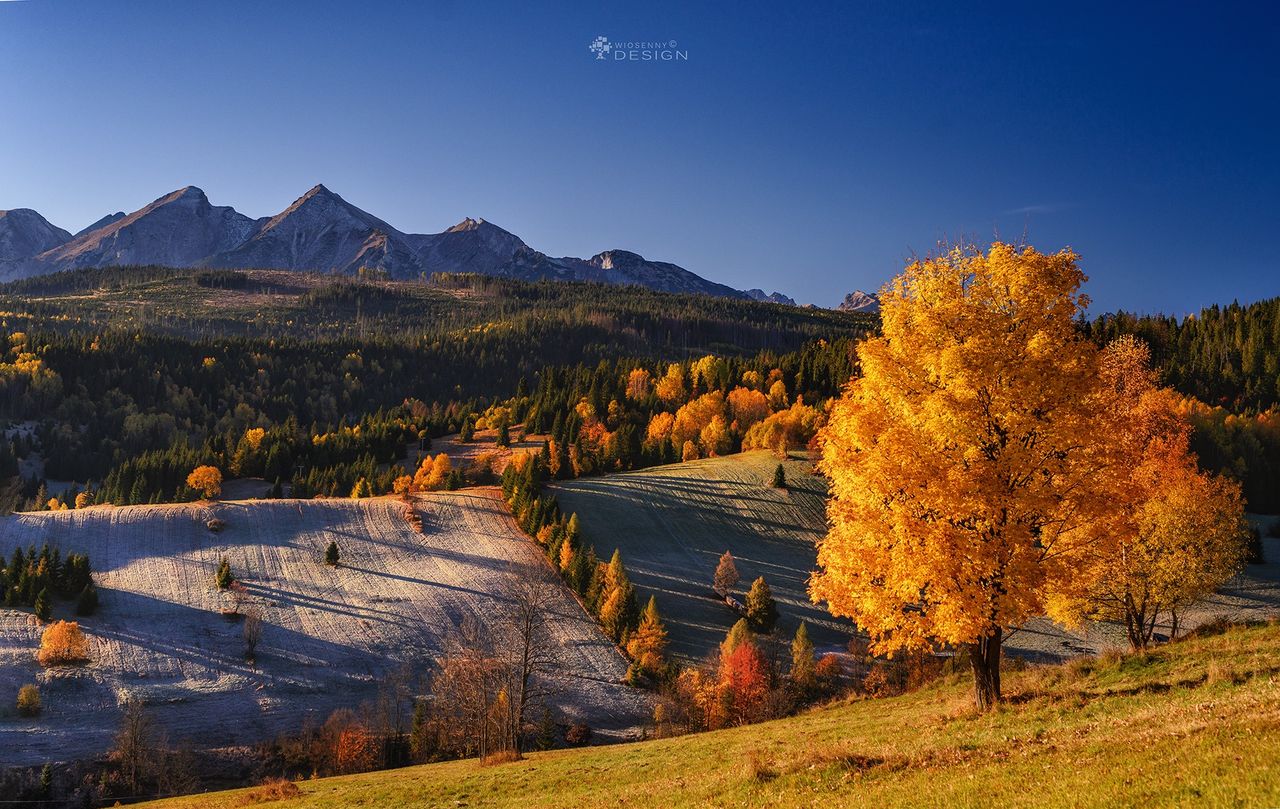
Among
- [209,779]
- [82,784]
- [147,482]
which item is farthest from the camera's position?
[147,482]

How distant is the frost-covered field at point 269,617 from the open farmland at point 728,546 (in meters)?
12.2

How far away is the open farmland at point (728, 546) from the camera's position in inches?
3612

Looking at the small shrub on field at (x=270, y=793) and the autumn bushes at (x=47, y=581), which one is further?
the autumn bushes at (x=47, y=581)

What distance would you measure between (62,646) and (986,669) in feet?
308

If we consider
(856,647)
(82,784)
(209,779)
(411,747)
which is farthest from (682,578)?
(82,784)

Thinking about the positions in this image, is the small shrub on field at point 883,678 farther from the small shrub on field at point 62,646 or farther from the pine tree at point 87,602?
the pine tree at point 87,602

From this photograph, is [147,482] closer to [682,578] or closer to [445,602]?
[445,602]

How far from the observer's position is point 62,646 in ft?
266

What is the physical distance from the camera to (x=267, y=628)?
92.5m

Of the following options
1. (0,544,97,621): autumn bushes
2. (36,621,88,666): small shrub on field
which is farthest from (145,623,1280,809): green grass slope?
(0,544,97,621): autumn bushes

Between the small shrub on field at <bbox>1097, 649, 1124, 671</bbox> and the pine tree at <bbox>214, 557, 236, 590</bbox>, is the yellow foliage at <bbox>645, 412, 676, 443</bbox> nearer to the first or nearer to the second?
the pine tree at <bbox>214, 557, 236, 590</bbox>

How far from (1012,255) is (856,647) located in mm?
76783

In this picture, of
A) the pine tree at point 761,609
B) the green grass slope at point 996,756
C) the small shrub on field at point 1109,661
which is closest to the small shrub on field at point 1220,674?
the green grass slope at point 996,756

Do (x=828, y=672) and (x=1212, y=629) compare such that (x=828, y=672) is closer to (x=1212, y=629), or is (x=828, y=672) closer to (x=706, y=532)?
(x=706, y=532)
